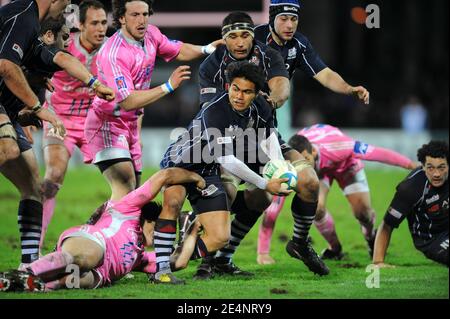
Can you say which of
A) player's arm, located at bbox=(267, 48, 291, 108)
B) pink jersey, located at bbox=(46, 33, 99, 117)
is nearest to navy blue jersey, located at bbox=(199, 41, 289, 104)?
player's arm, located at bbox=(267, 48, 291, 108)

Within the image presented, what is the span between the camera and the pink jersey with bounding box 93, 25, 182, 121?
9.50m

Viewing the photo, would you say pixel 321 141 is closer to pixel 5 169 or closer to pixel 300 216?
pixel 300 216

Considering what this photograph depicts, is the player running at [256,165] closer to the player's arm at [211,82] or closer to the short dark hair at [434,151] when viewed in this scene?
the player's arm at [211,82]

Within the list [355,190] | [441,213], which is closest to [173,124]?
[355,190]

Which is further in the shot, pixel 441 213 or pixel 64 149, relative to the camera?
pixel 64 149

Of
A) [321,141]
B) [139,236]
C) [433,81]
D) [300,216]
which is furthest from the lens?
[433,81]

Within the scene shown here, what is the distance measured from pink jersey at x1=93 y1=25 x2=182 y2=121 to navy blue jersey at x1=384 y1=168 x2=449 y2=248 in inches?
109

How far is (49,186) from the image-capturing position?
34.0 feet

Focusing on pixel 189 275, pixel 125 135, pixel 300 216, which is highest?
pixel 125 135

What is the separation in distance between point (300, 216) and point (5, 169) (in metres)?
2.79

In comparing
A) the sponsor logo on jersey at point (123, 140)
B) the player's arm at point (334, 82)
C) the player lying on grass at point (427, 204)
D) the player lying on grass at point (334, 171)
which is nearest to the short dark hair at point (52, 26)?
the sponsor logo on jersey at point (123, 140)

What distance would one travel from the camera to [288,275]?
948cm

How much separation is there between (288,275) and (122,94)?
236 cm

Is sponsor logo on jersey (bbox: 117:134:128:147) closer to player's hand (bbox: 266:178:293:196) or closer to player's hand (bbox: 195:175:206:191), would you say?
player's hand (bbox: 195:175:206:191)
